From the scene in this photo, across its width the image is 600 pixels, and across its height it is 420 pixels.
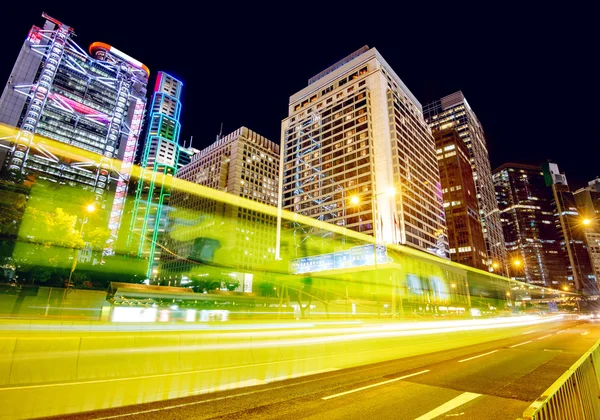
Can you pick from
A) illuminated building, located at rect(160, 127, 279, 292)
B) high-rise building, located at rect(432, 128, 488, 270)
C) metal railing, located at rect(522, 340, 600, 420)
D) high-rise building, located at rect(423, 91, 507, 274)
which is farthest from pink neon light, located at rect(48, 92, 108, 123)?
high-rise building, located at rect(423, 91, 507, 274)

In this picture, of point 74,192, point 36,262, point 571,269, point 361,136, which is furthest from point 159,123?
point 571,269

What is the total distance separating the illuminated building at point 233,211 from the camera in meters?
130

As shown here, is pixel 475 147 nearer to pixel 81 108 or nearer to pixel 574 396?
pixel 81 108

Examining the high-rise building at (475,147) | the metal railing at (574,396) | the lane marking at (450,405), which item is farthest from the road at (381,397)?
the high-rise building at (475,147)

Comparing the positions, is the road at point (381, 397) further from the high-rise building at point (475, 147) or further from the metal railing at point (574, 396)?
the high-rise building at point (475, 147)

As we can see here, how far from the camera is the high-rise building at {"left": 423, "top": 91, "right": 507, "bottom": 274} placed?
481 ft

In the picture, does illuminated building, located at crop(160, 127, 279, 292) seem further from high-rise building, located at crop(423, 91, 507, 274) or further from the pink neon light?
high-rise building, located at crop(423, 91, 507, 274)

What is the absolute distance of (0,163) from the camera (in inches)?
3219

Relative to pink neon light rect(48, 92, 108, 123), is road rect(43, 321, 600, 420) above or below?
below

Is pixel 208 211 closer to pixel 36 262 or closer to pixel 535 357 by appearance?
pixel 36 262

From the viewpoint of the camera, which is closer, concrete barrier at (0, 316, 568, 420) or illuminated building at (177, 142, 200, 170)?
concrete barrier at (0, 316, 568, 420)

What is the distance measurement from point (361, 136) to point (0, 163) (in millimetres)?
98736

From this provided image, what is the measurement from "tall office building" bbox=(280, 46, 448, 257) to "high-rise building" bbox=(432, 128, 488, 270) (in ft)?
59.3

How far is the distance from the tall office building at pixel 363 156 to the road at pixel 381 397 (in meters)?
66.0
